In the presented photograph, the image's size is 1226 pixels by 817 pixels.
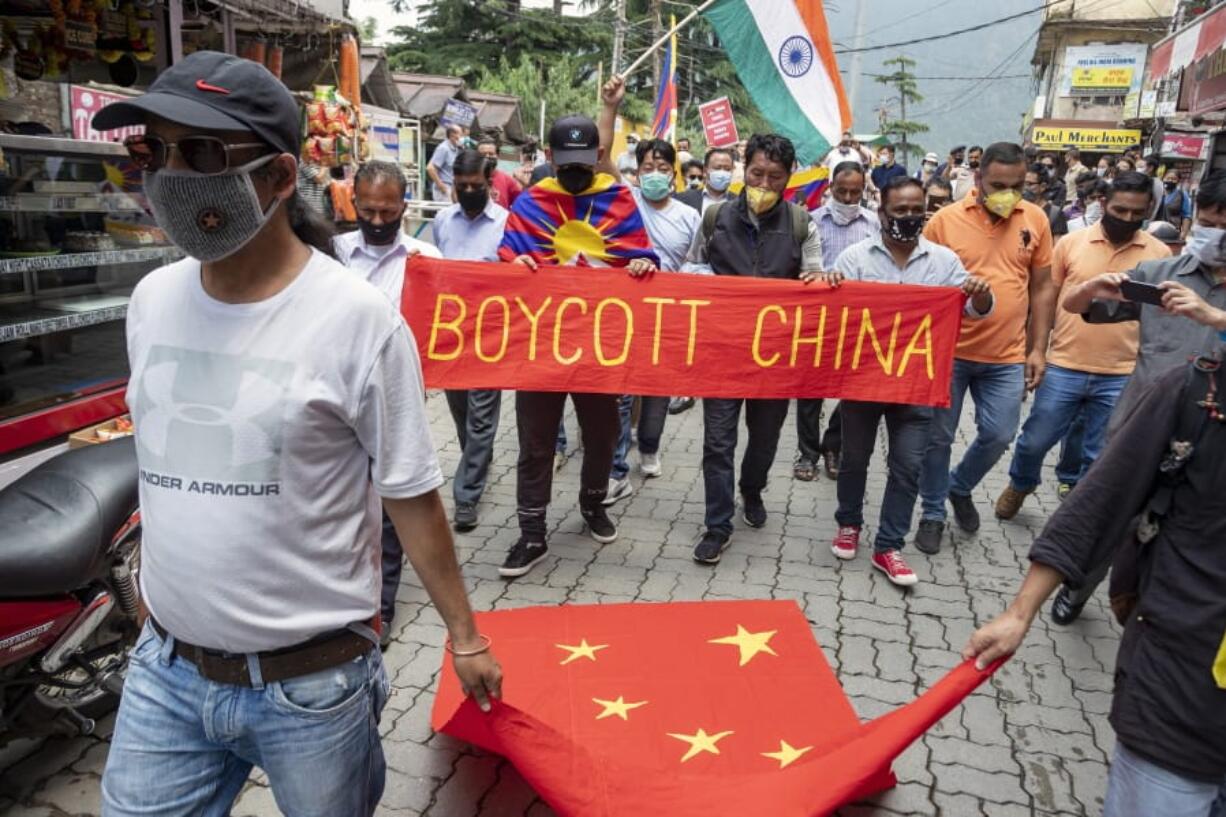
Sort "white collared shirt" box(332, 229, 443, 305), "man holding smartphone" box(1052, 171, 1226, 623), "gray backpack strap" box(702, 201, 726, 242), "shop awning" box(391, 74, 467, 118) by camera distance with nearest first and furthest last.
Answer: "man holding smartphone" box(1052, 171, 1226, 623)
"white collared shirt" box(332, 229, 443, 305)
"gray backpack strap" box(702, 201, 726, 242)
"shop awning" box(391, 74, 467, 118)

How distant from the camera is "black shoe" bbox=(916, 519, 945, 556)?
528 centimetres

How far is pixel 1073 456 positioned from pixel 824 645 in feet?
8.94

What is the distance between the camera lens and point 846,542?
16.9ft

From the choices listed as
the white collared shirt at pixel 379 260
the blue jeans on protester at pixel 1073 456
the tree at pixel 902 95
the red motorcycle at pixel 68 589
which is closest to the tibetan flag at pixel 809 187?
the blue jeans on protester at pixel 1073 456

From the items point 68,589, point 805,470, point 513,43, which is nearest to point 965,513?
point 805,470

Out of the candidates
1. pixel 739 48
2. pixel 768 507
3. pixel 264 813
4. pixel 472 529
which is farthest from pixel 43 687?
pixel 739 48

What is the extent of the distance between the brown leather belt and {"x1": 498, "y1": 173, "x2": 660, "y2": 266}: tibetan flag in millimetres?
3250

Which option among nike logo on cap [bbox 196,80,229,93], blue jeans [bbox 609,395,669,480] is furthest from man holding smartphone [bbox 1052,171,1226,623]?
blue jeans [bbox 609,395,669,480]

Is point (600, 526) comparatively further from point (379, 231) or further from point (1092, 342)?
point (1092, 342)

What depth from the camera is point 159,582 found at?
184 cm

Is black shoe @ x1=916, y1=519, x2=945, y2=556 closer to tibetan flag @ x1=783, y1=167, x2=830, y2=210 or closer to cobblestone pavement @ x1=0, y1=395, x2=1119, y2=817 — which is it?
cobblestone pavement @ x1=0, y1=395, x2=1119, y2=817

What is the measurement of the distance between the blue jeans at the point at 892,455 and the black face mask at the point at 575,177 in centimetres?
180

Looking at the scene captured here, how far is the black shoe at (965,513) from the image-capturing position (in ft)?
18.5

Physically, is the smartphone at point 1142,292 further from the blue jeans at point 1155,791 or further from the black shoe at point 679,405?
the black shoe at point 679,405
